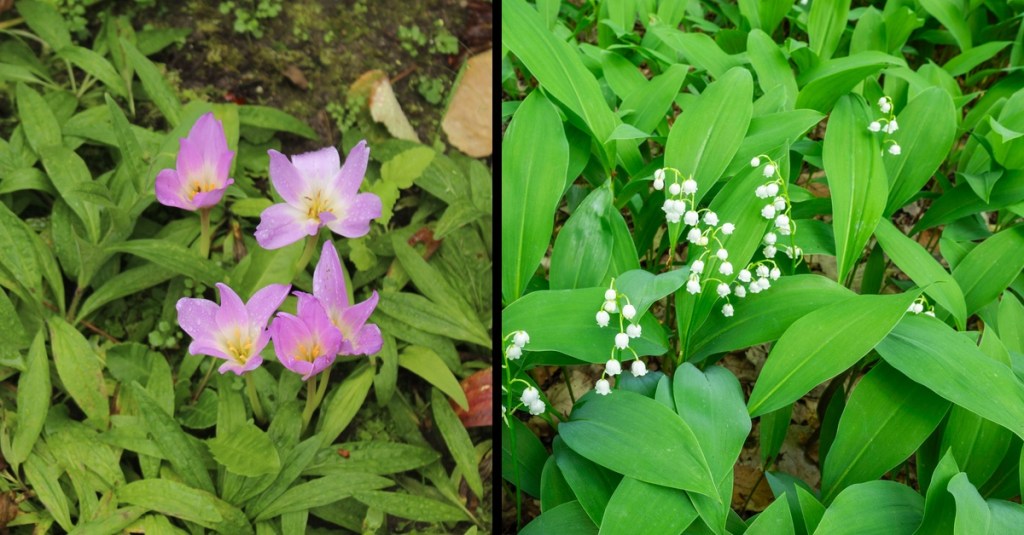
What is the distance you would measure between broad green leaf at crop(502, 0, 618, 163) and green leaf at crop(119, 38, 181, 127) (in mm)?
485

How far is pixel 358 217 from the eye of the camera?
2.38 feet

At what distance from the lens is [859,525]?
2.53ft

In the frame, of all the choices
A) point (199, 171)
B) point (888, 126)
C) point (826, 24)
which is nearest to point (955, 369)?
point (888, 126)

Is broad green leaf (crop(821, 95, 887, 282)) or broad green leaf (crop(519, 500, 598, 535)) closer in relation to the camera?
broad green leaf (crop(519, 500, 598, 535))

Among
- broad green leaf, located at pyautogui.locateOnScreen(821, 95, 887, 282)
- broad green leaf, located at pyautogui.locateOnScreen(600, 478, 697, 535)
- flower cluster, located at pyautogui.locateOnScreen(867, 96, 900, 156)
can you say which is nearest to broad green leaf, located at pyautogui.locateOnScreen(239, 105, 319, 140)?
broad green leaf, located at pyautogui.locateOnScreen(600, 478, 697, 535)

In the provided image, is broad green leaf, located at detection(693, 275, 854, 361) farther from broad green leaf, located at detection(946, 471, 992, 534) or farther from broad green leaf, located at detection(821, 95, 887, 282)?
broad green leaf, located at detection(946, 471, 992, 534)

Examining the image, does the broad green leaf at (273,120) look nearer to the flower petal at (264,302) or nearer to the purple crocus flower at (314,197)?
the purple crocus flower at (314,197)

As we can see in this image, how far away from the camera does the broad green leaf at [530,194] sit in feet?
2.99

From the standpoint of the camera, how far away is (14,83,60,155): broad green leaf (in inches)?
24.8

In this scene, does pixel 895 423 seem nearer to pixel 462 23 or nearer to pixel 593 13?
pixel 462 23

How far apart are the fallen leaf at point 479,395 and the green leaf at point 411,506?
0.11m

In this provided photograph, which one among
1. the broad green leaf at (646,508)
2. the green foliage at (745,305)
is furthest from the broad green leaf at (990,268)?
the broad green leaf at (646,508)

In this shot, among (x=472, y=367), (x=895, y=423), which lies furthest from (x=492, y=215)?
Answer: (x=895, y=423)

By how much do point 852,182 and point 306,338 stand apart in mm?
807
